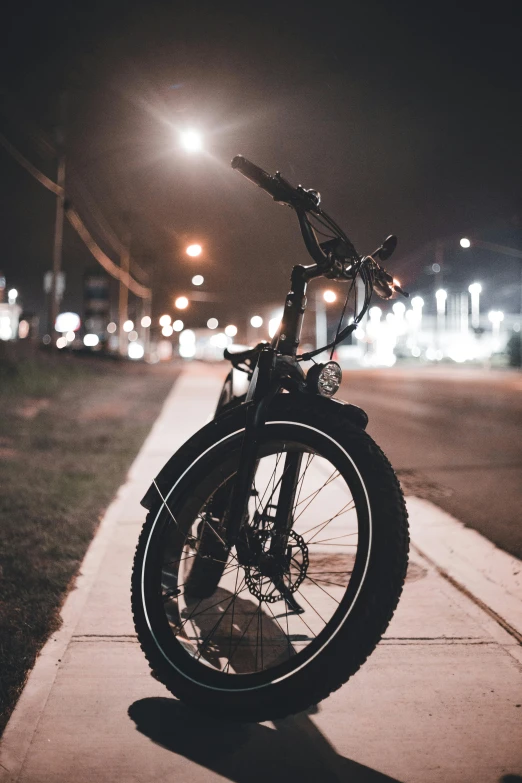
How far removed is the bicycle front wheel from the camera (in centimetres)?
219

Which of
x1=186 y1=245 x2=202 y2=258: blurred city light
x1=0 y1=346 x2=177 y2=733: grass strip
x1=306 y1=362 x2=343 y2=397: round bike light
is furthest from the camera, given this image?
x1=186 y1=245 x2=202 y2=258: blurred city light

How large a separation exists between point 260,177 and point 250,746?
2.08 m

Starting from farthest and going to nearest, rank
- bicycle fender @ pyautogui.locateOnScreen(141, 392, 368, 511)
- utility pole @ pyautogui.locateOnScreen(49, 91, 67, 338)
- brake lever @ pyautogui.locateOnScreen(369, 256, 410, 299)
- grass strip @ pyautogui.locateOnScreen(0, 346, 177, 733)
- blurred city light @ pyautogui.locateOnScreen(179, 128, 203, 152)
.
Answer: utility pole @ pyautogui.locateOnScreen(49, 91, 67, 338) < blurred city light @ pyautogui.locateOnScreen(179, 128, 203, 152) < grass strip @ pyautogui.locateOnScreen(0, 346, 177, 733) < brake lever @ pyautogui.locateOnScreen(369, 256, 410, 299) < bicycle fender @ pyautogui.locateOnScreen(141, 392, 368, 511)

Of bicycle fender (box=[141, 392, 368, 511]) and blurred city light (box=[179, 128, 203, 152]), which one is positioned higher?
blurred city light (box=[179, 128, 203, 152])

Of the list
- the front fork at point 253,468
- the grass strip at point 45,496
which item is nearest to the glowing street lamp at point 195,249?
the grass strip at point 45,496

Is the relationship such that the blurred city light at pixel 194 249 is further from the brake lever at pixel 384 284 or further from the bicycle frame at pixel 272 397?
the bicycle frame at pixel 272 397

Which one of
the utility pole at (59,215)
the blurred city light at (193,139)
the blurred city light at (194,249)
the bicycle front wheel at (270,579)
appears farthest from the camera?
the utility pole at (59,215)

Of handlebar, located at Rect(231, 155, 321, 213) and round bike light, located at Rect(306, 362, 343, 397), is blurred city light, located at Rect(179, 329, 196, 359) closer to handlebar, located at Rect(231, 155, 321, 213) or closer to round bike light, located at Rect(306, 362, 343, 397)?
handlebar, located at Rect(231, 155, 321, 213)

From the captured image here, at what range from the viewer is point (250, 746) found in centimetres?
236

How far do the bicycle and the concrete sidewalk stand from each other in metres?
0.18

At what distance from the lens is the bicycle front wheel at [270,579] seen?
7.19 ft

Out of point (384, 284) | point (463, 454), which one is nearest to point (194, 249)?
point (463, 454)

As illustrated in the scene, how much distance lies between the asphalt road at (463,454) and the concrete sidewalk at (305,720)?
5.93ft

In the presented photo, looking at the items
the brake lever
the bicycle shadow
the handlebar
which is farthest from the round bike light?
the bicycle shadow
